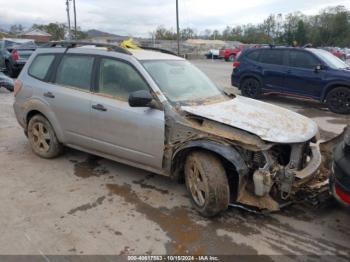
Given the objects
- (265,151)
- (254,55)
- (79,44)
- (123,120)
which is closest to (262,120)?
(265,151)

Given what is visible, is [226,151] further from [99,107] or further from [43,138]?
[43,138]

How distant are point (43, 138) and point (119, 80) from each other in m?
1.80

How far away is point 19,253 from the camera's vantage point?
3.14 m

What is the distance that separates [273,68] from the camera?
35.1 feet

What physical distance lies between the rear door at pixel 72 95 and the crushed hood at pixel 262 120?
5.07 feet

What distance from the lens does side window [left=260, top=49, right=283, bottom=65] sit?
10664 millimetres

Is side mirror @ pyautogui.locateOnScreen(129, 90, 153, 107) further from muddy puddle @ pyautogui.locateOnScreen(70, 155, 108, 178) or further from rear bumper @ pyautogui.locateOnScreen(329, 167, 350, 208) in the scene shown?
rear bumper @ pyautogui.locateOnScreen(329, 167, 350, 208)

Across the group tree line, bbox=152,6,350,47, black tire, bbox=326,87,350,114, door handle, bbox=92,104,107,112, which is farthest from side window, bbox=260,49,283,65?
tree line, bbox=152,6,350,47

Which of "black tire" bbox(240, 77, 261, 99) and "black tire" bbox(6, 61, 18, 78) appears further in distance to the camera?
"black tire" bbox(6, 61, 18, 78)

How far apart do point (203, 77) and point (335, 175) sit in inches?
94.4

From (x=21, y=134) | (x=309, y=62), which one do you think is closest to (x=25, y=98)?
(x=21, y=134)

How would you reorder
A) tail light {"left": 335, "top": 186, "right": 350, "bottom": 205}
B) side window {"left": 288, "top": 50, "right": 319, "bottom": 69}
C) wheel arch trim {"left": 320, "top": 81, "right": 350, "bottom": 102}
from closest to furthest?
tail light {"left": 335, "top": 186, "right": 350, "bottom": 205}, wheel arch trim {"left": 320, "top": 81, "right": 350, "bottom": 102}, side window {"left": 288, "top": 50, "right": 319, "bottom": 69}

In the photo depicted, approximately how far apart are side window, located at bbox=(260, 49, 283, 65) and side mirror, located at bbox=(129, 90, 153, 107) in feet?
25.2

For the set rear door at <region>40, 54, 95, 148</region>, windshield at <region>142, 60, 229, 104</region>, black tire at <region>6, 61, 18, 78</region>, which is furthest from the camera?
black tire at <region>6, 61, 18, 78</region>
